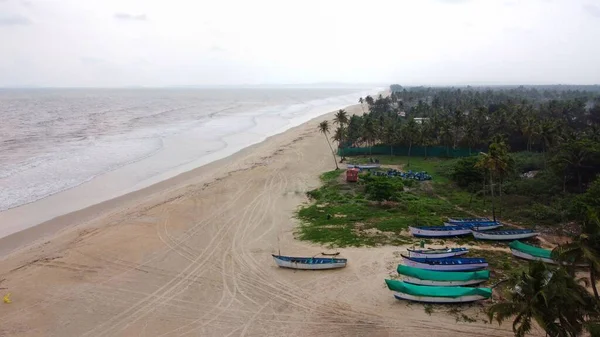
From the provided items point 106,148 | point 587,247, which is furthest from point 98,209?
point 587,247

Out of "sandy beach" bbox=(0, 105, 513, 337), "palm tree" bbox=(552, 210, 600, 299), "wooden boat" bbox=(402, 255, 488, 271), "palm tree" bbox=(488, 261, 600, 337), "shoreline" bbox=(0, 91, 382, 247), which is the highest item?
"palm tree" bbox=(552, 210, 600, 299)

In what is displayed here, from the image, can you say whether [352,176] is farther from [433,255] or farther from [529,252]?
[529,252]

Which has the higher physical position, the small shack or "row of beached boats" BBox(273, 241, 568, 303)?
the small shack

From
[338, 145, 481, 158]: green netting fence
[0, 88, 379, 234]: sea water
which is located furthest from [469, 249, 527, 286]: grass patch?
[0, 88, 379, 234]: sea water

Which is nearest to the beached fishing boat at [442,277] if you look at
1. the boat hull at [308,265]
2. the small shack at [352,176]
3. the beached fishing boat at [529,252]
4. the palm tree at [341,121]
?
Result: the boat hull at [308,265]

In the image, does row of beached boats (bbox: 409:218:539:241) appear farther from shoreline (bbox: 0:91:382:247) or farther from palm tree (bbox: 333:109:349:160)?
palm tree (bbox: 333:109:349:160)

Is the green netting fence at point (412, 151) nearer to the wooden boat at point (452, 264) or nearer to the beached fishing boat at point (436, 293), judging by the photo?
the wooden boat at point (452, 264)
